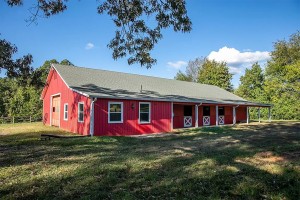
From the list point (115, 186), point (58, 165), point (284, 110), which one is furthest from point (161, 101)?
point (284, 110)

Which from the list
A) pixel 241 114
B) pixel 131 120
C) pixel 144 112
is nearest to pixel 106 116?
pixel 131 120

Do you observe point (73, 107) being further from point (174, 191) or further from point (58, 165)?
point (174, 191)

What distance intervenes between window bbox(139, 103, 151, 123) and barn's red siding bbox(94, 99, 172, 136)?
1.09 ft

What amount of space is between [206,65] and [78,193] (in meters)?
52.5

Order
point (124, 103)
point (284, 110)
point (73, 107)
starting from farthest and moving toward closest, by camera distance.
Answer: point (284, 110) < point (73, 107) < point (124, 103)

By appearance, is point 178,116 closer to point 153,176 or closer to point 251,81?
point 153,176

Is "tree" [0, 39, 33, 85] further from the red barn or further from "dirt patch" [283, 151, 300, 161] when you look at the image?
"dirt patch" [283, 151, 300, 161]

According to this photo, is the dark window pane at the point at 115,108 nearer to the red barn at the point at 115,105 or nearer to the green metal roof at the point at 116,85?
the red barn at the point at 115,105

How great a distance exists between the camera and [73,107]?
18.8 meters

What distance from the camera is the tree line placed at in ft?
117

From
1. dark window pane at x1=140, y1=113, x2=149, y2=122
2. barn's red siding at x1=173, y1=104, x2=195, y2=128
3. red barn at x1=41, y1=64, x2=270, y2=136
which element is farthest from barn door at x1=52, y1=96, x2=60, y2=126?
barn's red siding at x1=173, y1=104, x2=195, y2=128

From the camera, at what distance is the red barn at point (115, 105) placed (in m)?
16.7

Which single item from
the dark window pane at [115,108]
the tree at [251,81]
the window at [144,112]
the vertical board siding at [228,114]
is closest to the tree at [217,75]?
the tree at [251,81]

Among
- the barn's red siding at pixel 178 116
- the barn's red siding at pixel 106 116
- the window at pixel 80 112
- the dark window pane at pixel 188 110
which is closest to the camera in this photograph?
the barn's red siding at pixel 106 116
